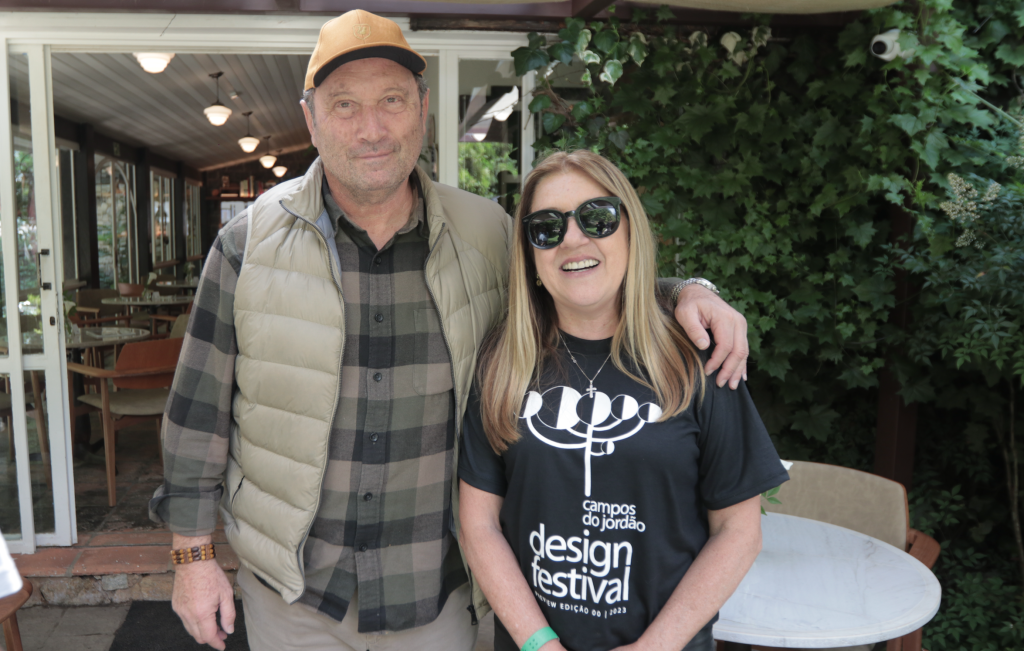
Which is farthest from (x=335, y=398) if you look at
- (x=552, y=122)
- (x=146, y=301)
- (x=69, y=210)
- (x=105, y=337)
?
(x=69, y=210)

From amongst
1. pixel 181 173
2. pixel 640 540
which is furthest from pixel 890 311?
pixel 181 173

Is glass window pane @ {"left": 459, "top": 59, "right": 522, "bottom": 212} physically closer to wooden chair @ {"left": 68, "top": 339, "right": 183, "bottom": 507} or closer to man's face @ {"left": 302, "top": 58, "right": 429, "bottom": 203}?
man's face @ {"left": 302, "top": 58, "right": 429, "bottom": 203}

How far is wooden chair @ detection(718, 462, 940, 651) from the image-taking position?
2234 millimetres

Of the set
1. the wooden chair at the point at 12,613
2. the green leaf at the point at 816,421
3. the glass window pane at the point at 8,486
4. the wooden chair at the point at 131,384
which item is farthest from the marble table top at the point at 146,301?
the green leaf at the point at 816,421

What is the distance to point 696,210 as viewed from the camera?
10.6ft

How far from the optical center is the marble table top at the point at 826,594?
1527mm

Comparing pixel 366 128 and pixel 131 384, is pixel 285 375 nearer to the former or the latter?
pixel 366 128

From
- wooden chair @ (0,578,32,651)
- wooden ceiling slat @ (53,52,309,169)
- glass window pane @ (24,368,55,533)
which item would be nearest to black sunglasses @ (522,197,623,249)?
wooden chair @ (0,578,32,651)

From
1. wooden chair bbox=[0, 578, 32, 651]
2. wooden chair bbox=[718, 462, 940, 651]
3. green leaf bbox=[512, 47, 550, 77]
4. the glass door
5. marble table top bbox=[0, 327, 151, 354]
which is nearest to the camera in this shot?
wooden chair bbox=[0, 578, 32, 651]

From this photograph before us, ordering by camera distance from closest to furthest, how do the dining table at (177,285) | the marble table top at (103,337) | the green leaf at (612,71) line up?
the green leaf at (612,71), the marble table top at (103,337), the dining table at (177,285)

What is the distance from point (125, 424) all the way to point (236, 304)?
11.4 ft

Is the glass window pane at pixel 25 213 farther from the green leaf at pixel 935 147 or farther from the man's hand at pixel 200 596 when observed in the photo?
the green leaf at pixel 935 147

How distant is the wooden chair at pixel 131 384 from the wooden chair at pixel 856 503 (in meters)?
3.32

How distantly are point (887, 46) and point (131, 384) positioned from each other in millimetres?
4261
